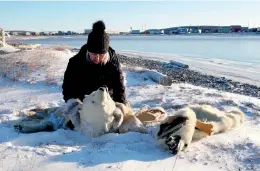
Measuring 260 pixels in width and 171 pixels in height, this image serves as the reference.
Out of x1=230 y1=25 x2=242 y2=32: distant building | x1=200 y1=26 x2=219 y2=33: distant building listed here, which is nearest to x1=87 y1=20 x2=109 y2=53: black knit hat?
x1=230 y1=25 x2=242 y2=32: distant building

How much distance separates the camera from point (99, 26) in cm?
587

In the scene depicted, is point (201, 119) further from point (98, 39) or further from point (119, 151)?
point (98, 39)

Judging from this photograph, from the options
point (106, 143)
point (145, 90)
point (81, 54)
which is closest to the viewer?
point (106, 143)

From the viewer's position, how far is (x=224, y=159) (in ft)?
15.1

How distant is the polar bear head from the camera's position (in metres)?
5.13

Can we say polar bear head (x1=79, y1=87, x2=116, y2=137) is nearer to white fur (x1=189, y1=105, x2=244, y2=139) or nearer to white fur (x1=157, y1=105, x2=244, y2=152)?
white fur (x1=157, y1=105, x2=244, y2=152)

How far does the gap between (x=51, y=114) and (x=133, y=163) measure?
7.75 feet

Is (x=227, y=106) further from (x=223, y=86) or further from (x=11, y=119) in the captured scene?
(x=223, y=86)

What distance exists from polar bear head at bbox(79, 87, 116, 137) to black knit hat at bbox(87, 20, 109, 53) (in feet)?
2.71

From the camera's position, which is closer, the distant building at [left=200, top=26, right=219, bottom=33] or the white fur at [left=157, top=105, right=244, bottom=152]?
the white fur at [left=157, top=105, right=244, bottom=152]

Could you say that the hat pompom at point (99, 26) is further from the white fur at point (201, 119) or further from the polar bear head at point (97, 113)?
the white fur at point (201, 119)

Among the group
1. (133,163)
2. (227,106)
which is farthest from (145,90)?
(133,163)

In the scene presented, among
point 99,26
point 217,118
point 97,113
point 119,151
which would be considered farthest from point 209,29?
point 119,151

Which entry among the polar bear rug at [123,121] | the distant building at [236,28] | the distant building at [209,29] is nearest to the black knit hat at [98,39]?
the polar bear rug at [123,121]
